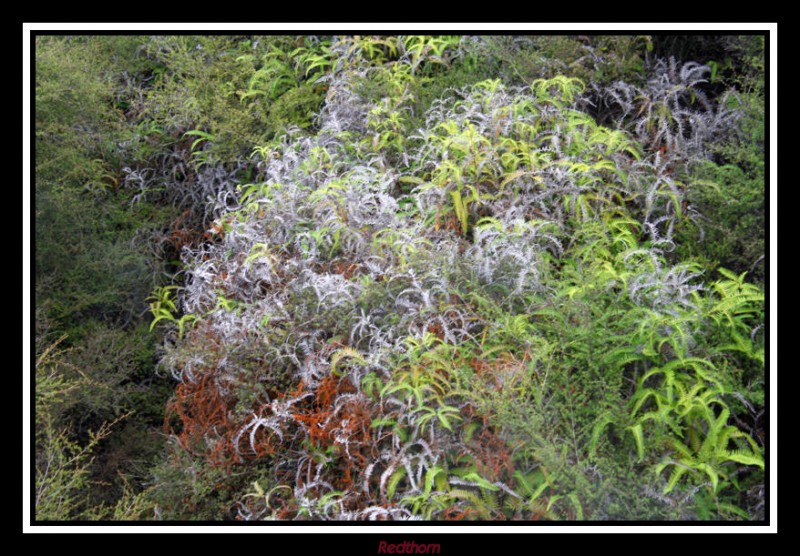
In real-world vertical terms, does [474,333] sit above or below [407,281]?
below

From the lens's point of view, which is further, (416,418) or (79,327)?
(79,327)

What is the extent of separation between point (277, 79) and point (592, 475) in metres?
4.07

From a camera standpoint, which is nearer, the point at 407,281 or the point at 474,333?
the point at 474,333

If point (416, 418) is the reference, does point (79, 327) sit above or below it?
above

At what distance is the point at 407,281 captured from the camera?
3.58 metres

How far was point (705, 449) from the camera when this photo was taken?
9.20ft

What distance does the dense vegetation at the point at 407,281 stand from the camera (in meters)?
2.91

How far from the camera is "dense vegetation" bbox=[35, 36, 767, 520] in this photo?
291cm

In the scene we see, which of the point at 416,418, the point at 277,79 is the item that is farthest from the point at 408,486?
the point at 277,79
